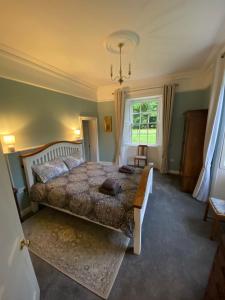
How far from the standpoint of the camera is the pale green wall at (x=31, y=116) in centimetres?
231

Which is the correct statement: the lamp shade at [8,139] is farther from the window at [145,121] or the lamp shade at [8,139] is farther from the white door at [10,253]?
the window at [145,121]

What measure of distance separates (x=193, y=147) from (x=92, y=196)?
246 centimetres

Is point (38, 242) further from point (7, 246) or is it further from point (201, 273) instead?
point (201, 273)

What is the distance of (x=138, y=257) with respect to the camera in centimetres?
170

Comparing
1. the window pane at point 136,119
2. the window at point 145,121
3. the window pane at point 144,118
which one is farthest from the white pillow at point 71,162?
the window pane at point 144,118

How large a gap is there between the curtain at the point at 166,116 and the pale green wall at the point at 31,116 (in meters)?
2.71

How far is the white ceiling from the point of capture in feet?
5.07

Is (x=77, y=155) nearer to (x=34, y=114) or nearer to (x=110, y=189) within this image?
(x=34, y=114)

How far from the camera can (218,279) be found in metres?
0.93

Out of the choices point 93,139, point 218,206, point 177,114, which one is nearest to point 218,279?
point 218,206

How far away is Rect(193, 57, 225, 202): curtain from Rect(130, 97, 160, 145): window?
2036 millimetres

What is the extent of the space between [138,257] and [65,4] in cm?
318

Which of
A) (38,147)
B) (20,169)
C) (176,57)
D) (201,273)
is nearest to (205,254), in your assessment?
(201,273)

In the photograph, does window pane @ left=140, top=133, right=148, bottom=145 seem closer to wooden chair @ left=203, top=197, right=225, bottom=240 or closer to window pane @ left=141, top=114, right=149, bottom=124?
window pane @ left=141, top=114, right=149, bottom=124
